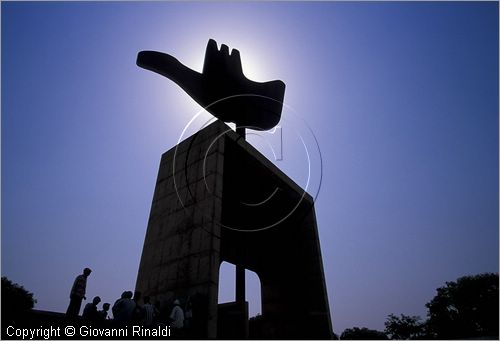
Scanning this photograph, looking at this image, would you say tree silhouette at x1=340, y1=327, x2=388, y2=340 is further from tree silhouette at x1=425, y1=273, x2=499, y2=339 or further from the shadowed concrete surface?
the shadowed concrete surface

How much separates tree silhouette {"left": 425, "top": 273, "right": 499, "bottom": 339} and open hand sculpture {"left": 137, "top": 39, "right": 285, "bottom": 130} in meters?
53.4

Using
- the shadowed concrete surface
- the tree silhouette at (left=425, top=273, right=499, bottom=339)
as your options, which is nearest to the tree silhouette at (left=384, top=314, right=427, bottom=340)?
the tree silhouette at (left=425, top=273, right=499, bottom=339)

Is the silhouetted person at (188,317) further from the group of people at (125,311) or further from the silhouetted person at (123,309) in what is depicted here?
the silhouetted person at (123,309)

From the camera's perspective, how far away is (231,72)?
55.1 feet

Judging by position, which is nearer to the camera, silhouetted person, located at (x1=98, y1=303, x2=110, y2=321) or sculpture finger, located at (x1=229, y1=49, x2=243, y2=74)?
silhouetted person, located at (x1=98, y1=303, x2=110, y2=321)

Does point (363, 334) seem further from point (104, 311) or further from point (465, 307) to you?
point (104, 311)

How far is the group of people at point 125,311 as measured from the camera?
832 centimetres

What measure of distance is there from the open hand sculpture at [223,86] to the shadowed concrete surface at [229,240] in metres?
2.27

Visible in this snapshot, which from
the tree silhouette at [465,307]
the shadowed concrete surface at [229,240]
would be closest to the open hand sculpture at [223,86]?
the shadowed concrete surface at [229,240]

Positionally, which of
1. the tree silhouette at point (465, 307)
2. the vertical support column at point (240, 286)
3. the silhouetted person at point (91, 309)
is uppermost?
the tree silhouette at point (465, 307)

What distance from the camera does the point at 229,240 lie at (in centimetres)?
2059

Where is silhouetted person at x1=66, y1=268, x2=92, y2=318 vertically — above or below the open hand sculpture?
below

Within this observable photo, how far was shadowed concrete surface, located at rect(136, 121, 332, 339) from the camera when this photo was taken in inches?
458

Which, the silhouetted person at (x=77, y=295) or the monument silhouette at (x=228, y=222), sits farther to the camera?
the monument silhouette at (x=228, y=222)
